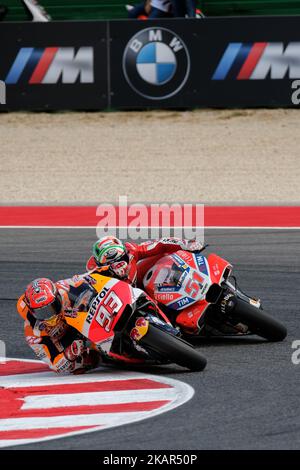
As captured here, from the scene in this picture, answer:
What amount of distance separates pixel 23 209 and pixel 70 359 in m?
8.31

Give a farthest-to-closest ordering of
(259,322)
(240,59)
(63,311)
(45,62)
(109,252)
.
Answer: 1. (45,62)
2. (240,59)
3. (259,322)
4. (109,252)
5. (63,311)

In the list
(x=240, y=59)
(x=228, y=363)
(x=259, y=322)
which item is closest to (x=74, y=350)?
(x=228, y=363)

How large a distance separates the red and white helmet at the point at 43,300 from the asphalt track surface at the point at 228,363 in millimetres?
862

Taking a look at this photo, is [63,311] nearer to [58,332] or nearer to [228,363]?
[58,332]

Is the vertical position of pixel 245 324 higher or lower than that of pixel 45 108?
higher

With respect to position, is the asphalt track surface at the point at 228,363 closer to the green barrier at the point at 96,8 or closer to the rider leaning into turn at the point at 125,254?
the rider leaning into turn at the point at 125,254

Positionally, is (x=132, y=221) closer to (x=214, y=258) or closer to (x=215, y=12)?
(x=214, y=258)

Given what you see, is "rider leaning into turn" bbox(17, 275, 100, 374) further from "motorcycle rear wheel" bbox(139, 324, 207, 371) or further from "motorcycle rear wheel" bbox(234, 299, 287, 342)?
"motorcycle rear wheel" bbox(234, 299, 287, 342)

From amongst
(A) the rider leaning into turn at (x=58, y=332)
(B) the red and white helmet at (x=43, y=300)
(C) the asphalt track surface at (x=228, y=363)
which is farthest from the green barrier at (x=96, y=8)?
(B) the red and white helmet at (x=43, y=300)

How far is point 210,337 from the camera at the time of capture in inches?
364

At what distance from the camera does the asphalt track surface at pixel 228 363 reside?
645 centimetres

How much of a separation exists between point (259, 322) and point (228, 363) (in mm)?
655

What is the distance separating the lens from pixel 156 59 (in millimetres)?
19500

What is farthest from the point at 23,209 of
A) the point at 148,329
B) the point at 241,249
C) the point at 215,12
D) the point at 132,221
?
the point at 148,329
